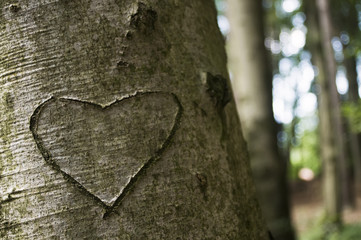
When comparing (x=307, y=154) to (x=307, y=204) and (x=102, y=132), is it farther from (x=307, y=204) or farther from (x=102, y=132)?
(x=102, y=132)

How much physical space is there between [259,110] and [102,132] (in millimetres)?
4504

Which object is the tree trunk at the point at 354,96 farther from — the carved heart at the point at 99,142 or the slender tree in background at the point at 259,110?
the carved heart at the point at 99,142

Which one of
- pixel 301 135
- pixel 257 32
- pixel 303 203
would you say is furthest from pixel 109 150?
pixel 301 135

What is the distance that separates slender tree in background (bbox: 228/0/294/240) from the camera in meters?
A: 5.05

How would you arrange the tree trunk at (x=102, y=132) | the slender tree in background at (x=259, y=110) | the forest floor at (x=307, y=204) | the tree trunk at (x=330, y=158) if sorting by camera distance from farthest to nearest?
the forest floor at (x=307, y=204), the tree trunk at (x=330, y=158), the slender tree in background at (x=259, y=110), the tree trunk at (x=102, y=132)

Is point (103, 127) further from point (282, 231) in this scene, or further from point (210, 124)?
point (282, 231)

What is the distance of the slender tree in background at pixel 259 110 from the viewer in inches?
199

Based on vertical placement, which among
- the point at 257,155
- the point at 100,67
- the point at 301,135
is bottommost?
the point at 301,135

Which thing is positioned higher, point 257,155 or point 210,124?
point 210,124

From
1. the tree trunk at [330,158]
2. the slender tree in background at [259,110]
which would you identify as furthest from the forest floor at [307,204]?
the slender tree in background at [259,110]

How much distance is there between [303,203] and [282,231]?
16031 mm

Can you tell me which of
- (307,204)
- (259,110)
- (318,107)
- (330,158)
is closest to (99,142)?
(259,110)

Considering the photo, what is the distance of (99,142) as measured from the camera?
34.9 inches

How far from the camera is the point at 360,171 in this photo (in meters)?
15.3
